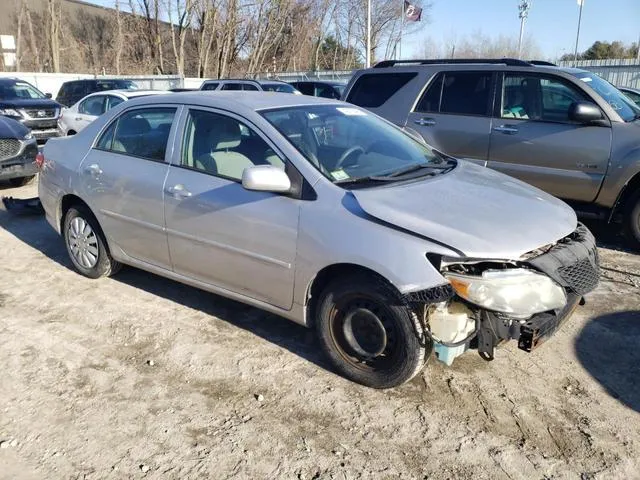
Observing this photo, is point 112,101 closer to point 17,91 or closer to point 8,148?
point 8,148

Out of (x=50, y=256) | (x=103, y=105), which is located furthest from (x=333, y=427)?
(x=103, y=105)

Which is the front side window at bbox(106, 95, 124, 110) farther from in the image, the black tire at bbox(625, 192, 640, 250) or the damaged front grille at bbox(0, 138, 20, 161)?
the black tire at bbox(625, 192, 640, 250)

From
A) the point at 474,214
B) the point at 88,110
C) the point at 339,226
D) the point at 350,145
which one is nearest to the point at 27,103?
the point at 88,110

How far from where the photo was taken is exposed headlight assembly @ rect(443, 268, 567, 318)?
2.98 meters

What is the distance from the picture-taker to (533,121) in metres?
6.32

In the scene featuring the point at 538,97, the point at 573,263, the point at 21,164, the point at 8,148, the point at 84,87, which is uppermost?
the point at 84,87

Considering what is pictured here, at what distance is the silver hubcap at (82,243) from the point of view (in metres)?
5.10

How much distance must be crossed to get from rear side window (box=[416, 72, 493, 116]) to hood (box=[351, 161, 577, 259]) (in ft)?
10.3

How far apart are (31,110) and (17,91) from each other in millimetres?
1788

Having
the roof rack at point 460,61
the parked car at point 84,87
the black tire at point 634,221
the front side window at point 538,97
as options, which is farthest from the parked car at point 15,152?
the parked car at point 84,87

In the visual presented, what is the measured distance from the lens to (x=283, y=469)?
2783mm

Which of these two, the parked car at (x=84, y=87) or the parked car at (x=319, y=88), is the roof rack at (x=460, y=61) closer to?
the parked car at (x=319, y=88)

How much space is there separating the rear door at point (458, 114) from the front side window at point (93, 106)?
7717 mm

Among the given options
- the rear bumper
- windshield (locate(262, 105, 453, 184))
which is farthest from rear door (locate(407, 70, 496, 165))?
the rear bumper
